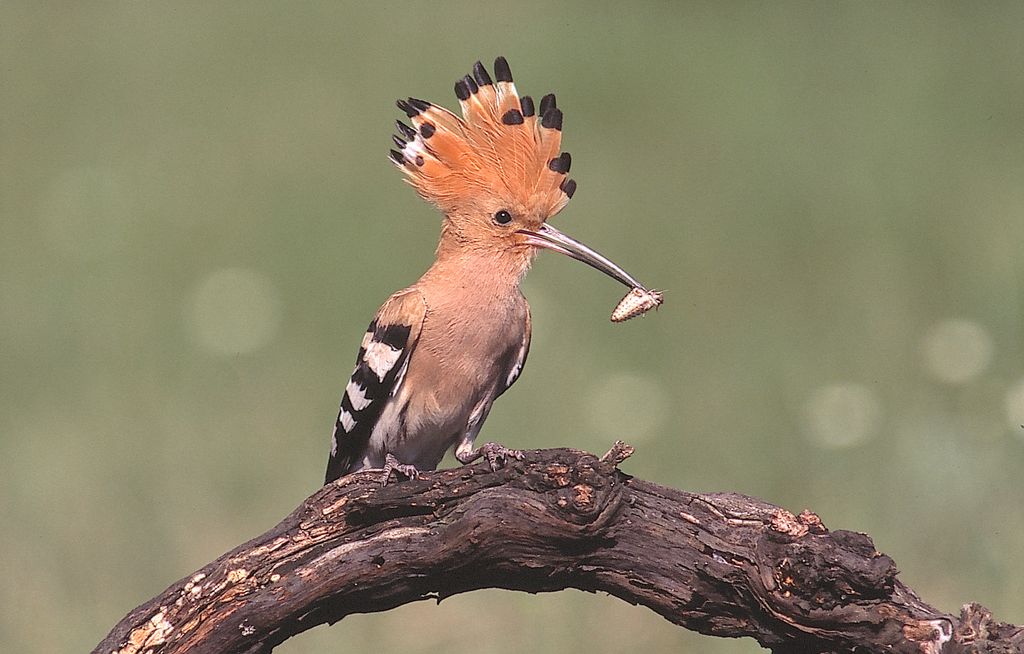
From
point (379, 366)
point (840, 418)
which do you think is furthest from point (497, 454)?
point (840, 418)

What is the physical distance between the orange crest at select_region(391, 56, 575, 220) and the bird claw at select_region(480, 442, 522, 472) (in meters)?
0.61

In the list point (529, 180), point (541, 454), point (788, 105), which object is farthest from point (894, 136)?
point (541, 454)

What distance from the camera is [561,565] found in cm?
326

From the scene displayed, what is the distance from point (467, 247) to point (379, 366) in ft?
1.10

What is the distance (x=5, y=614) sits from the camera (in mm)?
5168

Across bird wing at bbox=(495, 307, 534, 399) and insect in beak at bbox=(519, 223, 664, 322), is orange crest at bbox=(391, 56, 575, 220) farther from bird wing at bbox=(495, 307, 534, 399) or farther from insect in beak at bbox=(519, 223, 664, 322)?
bird wing at bbox=(495, 307, 534, 399)

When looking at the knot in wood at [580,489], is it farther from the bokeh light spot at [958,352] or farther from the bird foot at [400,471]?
the bokeh light spot at [958,352]

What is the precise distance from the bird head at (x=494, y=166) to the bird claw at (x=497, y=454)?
529 mm

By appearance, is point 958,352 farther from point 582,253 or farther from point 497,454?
point 497,454

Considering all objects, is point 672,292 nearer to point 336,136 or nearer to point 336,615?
point 336,136

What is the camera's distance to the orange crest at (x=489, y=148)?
3842 millimetres

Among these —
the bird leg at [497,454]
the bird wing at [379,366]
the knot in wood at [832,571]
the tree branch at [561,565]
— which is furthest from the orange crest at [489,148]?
the knot in wood at [832,571]

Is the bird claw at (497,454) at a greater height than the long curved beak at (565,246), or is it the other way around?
the long curved beak at (565,246)

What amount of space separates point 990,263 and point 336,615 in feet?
13.9
